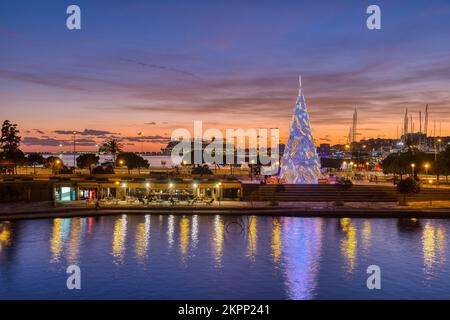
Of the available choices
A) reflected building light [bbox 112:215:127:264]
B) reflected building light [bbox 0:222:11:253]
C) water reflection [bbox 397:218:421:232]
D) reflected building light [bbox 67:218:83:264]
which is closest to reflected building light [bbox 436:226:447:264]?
water reflection [bbox 397:218:421:232]

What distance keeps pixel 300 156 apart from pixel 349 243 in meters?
22.2

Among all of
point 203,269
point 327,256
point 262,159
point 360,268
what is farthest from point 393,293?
point 262,159

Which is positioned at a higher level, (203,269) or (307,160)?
(307,160)

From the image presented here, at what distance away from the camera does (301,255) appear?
79.4ft

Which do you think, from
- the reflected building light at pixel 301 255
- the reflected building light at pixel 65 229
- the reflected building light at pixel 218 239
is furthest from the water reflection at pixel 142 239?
the reflected building light at pixel 301 255

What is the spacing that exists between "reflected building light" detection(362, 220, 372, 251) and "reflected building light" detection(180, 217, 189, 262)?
9.52 m

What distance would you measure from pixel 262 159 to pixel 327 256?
56161mm

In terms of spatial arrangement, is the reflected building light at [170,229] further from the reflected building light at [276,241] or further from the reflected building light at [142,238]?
the reflected building light at [276,241]

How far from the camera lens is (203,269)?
21438 millimetres

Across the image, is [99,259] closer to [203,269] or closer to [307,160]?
[203,269]

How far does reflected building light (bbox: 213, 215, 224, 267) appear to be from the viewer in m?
23.4

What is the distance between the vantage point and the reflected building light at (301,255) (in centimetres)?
1903

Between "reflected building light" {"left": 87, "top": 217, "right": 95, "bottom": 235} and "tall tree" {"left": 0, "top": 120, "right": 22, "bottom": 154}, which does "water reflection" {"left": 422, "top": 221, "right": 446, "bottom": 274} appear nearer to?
"reflected building light" {"left": 87, "top": 217, "right": 95, "bottom": 235}
